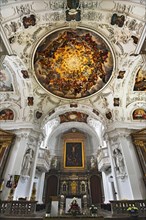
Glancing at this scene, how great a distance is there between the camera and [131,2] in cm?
926

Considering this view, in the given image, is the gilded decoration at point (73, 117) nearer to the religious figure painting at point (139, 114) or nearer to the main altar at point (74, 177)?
the main altar at point (74, 177)

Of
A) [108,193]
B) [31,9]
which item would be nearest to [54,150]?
[108,193]

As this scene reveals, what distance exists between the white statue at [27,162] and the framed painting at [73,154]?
603cm

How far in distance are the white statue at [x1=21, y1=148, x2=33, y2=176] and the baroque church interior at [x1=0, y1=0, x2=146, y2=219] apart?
68 millimetres

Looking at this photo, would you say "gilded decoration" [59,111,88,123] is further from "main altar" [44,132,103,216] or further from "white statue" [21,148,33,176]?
"white statue" [21,148,33,176]

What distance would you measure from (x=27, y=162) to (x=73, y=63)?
27.5 ft

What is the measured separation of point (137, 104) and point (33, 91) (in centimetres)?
899

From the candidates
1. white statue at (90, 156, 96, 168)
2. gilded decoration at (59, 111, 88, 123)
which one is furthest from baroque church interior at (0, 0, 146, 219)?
gilded decoration at (59, 111, 88, 123)

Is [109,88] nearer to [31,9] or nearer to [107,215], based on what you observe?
[31,9]

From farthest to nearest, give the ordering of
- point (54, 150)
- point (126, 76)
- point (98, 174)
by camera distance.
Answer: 1. point (54, 150)
2. point (98, 174)
3. point (126, 76)

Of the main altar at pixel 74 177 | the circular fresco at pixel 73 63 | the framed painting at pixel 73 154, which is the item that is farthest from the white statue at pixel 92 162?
the circular fresco at pixel 73 63

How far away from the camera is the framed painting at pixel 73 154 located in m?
18.1

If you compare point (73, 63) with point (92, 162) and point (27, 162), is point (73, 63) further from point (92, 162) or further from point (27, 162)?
point (92, 162)

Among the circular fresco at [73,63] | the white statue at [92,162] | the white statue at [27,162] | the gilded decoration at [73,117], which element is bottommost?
the white statue at [27,162]
